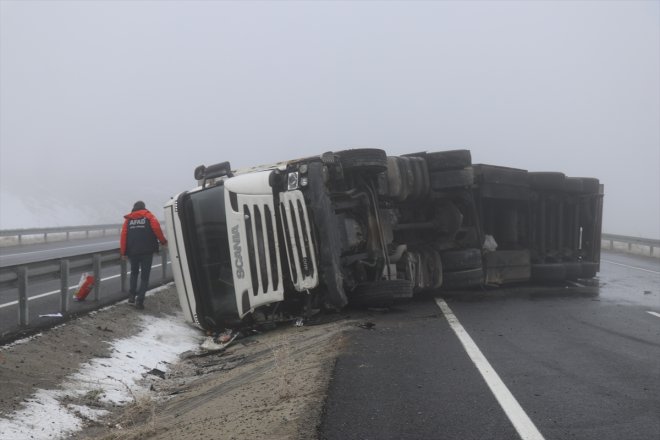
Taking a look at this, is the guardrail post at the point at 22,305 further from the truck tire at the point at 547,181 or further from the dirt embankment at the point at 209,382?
the truck tire at the point at 547,181

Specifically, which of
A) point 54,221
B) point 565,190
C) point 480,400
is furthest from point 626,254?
point 54,221

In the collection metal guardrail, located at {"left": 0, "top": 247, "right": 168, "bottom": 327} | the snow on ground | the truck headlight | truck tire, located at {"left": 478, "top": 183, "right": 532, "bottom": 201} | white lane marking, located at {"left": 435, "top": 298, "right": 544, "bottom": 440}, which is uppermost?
the truck headlight

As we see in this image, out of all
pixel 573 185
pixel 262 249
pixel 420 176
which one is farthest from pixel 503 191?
pixel 262 249

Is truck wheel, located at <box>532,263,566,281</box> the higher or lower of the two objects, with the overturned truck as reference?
lower

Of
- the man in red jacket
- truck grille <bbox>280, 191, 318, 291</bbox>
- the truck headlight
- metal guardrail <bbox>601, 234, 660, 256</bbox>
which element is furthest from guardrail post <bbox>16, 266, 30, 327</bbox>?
metal guardrail <bbox>601, 234, 660, 256</bbox>

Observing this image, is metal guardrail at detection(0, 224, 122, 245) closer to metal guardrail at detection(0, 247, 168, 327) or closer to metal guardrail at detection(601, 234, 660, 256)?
metal guardrail at detection(0, 247, 168, 327)

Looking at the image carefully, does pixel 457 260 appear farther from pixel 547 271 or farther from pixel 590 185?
pixel 590 185

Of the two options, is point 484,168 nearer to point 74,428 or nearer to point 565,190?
point 565,190

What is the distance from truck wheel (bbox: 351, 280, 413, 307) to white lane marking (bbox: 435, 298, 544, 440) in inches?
41.2

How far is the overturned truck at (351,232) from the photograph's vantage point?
7.26m

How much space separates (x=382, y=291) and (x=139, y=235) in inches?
161

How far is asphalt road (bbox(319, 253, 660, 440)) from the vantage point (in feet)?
12.9

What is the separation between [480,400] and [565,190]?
26.7ft

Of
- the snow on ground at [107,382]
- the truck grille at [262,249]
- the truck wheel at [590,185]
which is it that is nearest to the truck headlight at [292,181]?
the truck grille at [262,249]
